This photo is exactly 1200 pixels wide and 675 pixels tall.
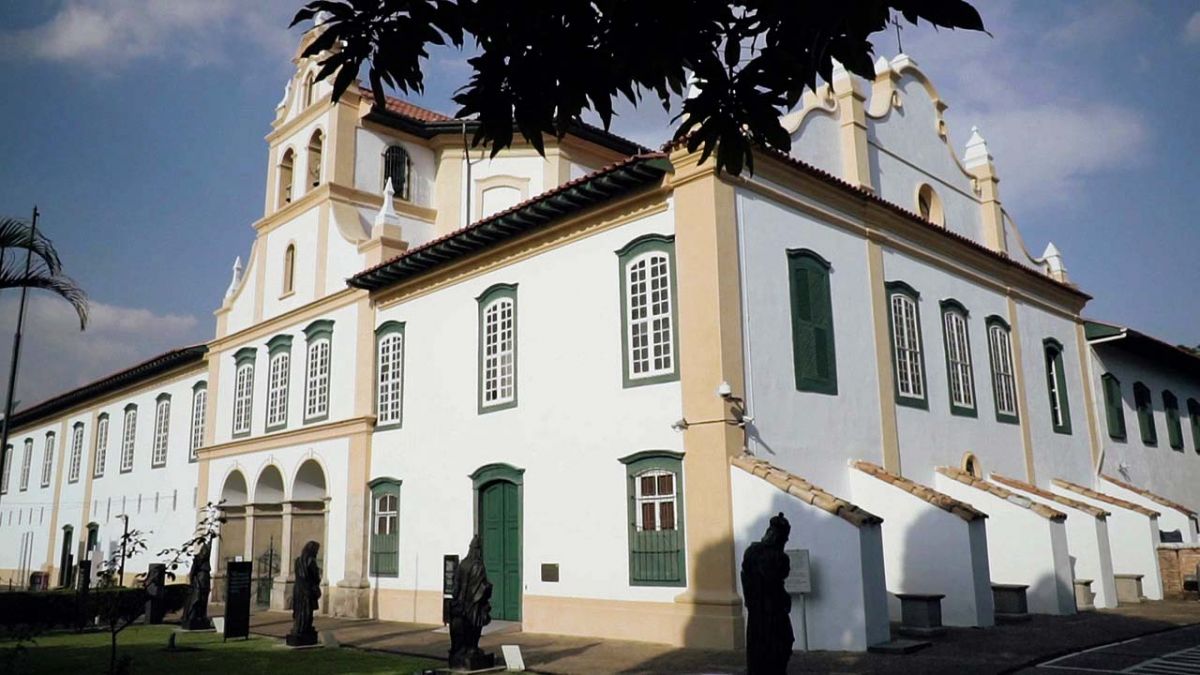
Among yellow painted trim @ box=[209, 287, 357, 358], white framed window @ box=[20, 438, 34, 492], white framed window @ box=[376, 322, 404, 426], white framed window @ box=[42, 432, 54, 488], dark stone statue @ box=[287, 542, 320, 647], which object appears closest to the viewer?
dark stone statue @ box=[287, 542, 320, 647]

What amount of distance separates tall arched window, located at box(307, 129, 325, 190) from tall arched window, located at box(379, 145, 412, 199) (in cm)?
166

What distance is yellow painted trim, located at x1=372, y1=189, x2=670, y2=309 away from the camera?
1405 centimetres

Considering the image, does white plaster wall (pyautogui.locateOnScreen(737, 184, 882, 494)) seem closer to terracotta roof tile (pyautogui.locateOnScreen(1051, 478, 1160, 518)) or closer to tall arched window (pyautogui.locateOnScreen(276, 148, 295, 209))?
terracotta roof tile (pyautogui.locateOnScreen(1051, 478, 1160, 518))

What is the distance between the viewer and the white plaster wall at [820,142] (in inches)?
589

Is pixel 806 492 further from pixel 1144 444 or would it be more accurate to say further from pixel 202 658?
pixel 1144 444

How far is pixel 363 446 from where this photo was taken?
1867 cm

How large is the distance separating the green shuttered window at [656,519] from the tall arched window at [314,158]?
1267 centimetres

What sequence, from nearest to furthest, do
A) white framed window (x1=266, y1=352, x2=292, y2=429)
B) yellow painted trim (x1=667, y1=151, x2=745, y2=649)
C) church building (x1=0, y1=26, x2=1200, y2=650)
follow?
yellow painted trim (x1=667, y1=151, x2=745, y2=649) < church building (x1=0, y1=26, x2=1200, y2=650) < white framed window (x1=266, y1=352, x2=292, y2=429)

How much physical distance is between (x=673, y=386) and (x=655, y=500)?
5.36 feet

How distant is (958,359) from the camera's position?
694 inches

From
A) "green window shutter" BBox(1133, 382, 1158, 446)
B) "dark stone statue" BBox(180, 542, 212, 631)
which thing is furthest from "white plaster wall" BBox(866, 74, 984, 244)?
"dark stone statue" BBox(180, 542, 212, 631)

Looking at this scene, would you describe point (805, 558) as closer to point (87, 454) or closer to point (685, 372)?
point (685, 372)

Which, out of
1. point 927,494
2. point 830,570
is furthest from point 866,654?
point 927,494

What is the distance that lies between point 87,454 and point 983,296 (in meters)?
30.9
